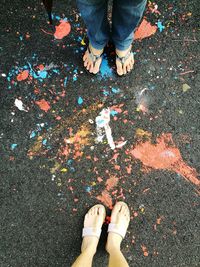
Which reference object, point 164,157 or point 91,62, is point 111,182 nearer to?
point 164,157

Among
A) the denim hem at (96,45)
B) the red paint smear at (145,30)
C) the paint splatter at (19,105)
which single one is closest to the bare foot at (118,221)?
the paint splatter at (19,105)

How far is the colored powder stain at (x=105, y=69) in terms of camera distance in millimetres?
2262

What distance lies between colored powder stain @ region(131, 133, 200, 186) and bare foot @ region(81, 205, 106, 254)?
43 cm

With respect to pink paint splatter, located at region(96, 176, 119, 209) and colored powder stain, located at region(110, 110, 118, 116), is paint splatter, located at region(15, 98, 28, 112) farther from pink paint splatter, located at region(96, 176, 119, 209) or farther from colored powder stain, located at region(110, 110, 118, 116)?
pink paint splatter, located at region(96, 176, 119, 209)

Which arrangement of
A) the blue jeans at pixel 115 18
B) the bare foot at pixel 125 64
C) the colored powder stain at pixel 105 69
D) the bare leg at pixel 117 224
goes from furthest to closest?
the colored powder stain at pixel 105 69, the bare foot at pixel 125 64, the bare leg at pixel 117 224, the blue jeans at pixel 115 18

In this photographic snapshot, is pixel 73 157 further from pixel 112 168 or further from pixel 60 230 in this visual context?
pixel 60 230

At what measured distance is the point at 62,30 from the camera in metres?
2.29

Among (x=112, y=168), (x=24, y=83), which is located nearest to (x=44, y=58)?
(x=24, y=83)

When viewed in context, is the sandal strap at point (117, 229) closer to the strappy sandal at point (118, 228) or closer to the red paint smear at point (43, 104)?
the strappy sandal at point (118, 228)

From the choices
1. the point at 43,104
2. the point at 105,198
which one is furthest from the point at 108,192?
the point at 43,104

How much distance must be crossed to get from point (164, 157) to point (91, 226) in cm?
66

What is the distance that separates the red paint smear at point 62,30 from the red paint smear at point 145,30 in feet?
1.55

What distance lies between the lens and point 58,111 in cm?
223

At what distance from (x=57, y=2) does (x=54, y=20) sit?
13cm
